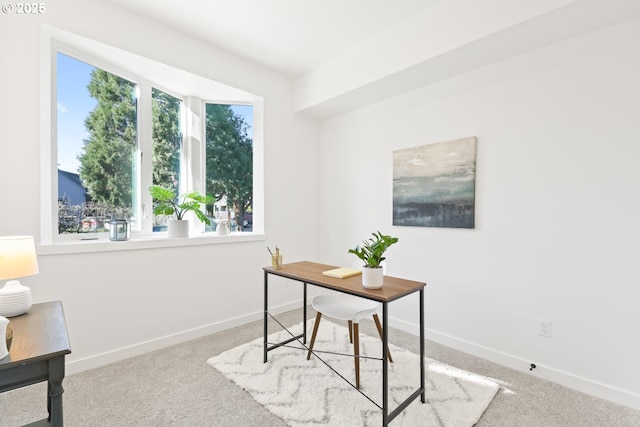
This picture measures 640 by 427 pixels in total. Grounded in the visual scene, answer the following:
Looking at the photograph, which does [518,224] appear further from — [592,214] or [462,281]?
[462,281]

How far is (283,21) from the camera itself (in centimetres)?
246

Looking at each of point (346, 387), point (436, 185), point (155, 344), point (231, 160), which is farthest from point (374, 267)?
point (231, 160)

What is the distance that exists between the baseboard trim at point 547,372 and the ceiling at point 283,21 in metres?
2.70

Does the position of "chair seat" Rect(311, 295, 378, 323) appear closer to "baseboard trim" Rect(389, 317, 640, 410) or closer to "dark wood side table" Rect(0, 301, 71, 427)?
"baseboard trim" Rect(389, 317, 640, 410)

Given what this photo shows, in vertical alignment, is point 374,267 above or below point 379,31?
below

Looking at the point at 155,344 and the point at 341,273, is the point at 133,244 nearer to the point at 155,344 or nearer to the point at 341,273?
the point at 155,344

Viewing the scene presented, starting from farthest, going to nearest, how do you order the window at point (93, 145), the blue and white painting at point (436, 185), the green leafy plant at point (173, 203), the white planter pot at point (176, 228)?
the white planter pot at point (176, 228) < the green leafy plant at point (173, 203) < the blue and white painting at point (436, 185) < the window at point (93, 145)

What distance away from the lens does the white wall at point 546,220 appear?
1.86 metres

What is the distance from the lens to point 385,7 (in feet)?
7.47

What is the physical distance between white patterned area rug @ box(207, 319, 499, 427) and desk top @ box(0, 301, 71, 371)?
1.12 m

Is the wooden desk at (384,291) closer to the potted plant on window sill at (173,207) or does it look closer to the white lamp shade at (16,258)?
the potted plant on window sill at (173,207)

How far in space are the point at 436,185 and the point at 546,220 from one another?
845 mm

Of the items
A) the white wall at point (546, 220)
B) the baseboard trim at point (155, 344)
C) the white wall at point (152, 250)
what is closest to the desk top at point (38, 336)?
the white wall at point (152, 250)

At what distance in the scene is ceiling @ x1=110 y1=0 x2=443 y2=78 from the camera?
226 cm
